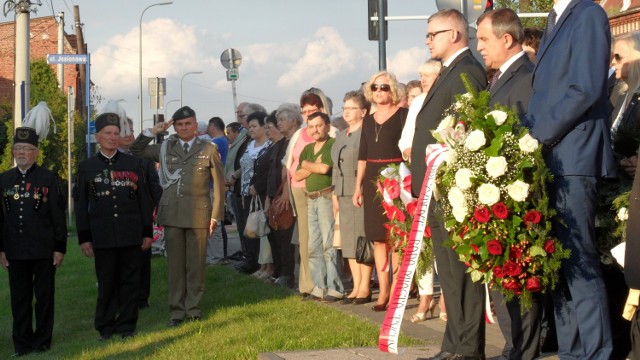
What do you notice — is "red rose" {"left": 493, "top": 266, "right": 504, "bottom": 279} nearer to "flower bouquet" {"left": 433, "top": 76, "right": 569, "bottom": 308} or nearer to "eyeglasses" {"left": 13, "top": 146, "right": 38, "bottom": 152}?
"flower bouquet" {"left": 433, "top": 76, "right": 569, "bottom": 308}

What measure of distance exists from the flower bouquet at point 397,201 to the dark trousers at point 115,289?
2660 millimetres

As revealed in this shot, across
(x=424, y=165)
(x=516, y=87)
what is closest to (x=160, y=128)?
(x=424, y=165)

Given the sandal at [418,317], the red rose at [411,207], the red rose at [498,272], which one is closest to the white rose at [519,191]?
the red rose at [498,272]

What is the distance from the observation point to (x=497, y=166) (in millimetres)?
5961

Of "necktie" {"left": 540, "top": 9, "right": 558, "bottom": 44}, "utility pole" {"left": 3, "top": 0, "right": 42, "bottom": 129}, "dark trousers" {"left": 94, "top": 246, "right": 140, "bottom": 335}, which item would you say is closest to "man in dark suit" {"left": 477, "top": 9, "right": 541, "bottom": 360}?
"necktie" {"left": 540, "top": 9, "right": 558, "bottom": 44}

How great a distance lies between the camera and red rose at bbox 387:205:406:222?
952 centimetres

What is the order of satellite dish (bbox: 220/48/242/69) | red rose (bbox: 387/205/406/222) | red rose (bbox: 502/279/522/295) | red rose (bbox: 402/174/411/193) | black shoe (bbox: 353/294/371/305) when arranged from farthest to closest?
satellite dish (bbox: 220/48/242/69) → black shoe (bbox: 353/294/371/305) → red rose (bbox: 387/205/406/222) → red rose (bbox: 402/174/411/193) → red rose (bbox: 502/279/522/295)

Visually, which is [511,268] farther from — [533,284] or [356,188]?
[356,188]

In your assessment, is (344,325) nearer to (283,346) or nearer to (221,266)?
(283,346)

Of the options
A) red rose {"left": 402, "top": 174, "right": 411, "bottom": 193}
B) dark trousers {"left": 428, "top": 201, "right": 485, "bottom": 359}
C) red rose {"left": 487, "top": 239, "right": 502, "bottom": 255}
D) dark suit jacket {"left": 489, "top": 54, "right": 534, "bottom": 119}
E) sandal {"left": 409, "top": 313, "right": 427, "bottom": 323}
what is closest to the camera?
red rose {"left": 487, "top": 239, "right": 502, "bottom": 255}

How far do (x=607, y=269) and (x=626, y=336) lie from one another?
0.48 meters

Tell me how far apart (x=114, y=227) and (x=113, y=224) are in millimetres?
31

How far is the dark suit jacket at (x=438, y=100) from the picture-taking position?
701 cm

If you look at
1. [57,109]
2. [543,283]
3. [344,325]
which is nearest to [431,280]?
[344,325]
